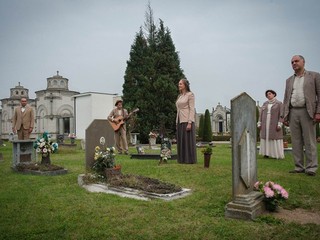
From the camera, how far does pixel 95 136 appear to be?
25.3 ft

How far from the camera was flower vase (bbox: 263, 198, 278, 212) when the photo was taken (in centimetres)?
428

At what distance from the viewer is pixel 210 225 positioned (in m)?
3.76

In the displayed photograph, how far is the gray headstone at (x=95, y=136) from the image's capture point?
24.6ft

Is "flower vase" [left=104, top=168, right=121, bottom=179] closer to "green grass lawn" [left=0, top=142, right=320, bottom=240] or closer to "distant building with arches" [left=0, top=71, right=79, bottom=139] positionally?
"green grass lawn" [left=0, top=142, right=320, bottom=240]

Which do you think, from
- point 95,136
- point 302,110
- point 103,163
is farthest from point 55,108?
→ point 302,110

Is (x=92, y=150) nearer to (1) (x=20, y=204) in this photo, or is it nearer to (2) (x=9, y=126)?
(1) (x=20, y=204)

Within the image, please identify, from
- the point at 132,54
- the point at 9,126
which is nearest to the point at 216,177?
the point at 132,54

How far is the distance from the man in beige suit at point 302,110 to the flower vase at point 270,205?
2.63m

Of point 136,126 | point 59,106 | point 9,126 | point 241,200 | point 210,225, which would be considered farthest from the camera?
point 9,126

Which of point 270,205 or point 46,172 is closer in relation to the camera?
point 270,205

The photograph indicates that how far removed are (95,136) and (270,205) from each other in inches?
190

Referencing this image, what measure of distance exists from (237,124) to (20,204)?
377 centimetres

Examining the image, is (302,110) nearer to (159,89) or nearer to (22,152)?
(22,152)

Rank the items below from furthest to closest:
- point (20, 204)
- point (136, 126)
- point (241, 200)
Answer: point (136, 126)
point (20, 204)
point (241, 200)
